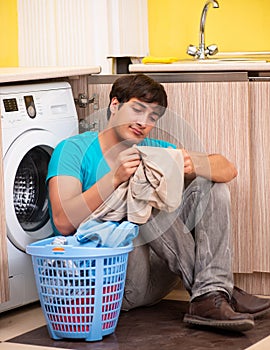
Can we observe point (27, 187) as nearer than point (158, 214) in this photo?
No

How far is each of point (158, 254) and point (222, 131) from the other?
0.56 metres

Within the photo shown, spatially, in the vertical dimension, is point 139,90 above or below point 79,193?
above

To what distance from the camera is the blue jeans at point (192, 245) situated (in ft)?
8.48

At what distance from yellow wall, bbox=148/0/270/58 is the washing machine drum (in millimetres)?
1323

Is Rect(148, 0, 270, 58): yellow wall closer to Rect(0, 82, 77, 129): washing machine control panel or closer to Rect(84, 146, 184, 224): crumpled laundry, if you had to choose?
Rect(0, 82, 77, 129): washing machine control panel

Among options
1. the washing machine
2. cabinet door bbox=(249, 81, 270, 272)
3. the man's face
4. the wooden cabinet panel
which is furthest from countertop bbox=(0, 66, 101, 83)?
cabinet door bbox=(249, 81, 270, 272)

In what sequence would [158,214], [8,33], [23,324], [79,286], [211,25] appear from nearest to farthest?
[79,286]
[158,214]
[23,324]
[211,25]
[8,33]

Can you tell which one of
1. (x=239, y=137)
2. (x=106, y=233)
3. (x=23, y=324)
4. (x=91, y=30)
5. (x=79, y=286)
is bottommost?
(x=23, y=324)

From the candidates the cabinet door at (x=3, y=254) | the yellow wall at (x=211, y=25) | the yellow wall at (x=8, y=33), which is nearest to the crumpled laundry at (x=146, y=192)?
the cabinet door at (x=3, y=254)

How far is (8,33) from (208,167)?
6.89 feet

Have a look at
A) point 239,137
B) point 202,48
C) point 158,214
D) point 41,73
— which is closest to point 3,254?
point 158,214

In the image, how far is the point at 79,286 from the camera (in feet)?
7.90

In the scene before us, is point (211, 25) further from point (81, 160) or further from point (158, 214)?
point (158, 214)

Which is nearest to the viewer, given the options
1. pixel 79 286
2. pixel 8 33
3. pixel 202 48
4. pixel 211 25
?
pixel 79 286
